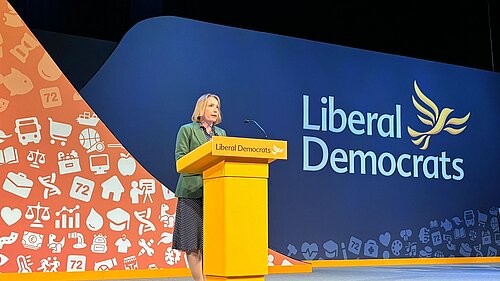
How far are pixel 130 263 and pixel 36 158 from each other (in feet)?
3.48

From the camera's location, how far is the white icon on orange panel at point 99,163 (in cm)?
509

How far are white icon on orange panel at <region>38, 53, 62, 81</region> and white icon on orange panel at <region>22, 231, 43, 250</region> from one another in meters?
1.15

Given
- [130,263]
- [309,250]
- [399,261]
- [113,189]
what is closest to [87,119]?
[113,189]

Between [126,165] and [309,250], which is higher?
[126,165]

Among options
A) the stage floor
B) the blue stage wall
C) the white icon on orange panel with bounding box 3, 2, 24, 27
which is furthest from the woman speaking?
the blue stage wall

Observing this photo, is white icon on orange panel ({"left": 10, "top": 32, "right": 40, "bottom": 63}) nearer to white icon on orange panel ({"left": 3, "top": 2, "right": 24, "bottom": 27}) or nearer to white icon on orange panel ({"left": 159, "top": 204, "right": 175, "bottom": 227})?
white icon on orange panel ({"left": 3, "top": 2, "right": 24, "bottom": 27})

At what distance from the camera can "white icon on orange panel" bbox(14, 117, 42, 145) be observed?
4844 millimetres

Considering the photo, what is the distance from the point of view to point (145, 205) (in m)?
5.27

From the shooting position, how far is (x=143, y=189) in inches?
208

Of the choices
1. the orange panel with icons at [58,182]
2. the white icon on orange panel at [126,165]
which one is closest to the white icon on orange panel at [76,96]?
the orange panel with icons at [58,182]

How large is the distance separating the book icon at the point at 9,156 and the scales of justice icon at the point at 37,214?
13.9 inches

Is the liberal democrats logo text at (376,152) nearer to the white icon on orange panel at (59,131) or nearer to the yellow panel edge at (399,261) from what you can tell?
the yellow panel edge at (399,261)

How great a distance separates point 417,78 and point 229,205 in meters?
5.47

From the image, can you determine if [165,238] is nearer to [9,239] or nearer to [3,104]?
[9,239]
